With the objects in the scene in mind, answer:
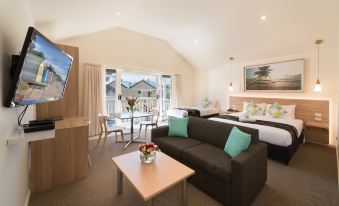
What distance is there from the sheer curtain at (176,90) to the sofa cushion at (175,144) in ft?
11.9

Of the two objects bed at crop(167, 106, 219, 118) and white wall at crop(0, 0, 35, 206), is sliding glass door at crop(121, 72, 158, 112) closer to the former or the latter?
bed at crop(167, 106, 219, 118)

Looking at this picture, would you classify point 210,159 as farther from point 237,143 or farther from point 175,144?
point 175,144

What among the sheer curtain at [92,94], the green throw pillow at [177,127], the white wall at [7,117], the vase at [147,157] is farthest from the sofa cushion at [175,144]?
the sheer curtain at [92,94]

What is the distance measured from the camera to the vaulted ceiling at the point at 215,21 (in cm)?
289

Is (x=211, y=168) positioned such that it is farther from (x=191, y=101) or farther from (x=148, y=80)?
(x=191, y=101)

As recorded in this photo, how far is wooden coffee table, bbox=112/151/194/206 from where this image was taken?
1.50 metres

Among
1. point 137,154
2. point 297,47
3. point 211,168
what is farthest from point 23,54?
point 297,47

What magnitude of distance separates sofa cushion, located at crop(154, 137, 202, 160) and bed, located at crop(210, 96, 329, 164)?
1424 millimetres

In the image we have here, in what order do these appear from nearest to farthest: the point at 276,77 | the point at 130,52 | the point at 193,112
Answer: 1. the point at 276,77
2. the point at 130,52
3. the point at 193,112

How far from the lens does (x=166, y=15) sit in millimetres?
4078

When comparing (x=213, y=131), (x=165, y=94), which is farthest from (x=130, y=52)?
(x=213, y=131)

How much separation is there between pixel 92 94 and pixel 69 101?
1.46m

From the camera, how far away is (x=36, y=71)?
4.44ft

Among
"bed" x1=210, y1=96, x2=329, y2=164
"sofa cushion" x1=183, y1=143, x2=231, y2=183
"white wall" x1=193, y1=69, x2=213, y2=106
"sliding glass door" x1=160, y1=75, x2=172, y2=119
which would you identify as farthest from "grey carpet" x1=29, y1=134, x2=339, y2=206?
"white wall" x1=193, y1=69, x2=213, y2=106
